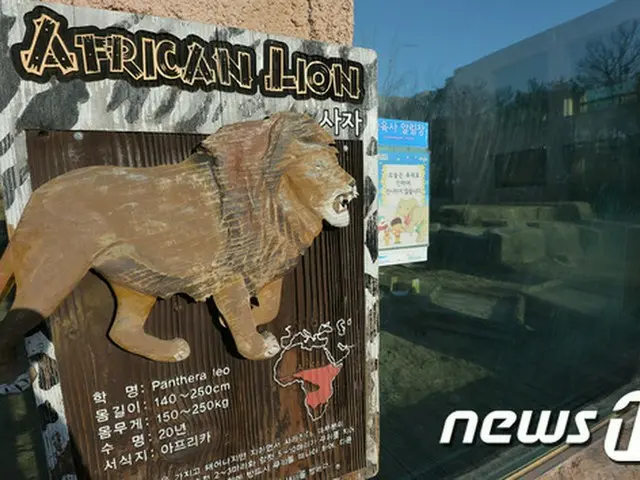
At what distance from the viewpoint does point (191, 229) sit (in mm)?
952

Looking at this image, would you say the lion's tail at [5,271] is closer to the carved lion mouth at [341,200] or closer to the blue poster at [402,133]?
the carved lion mouth at [341,200]

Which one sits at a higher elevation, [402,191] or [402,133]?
[402,133]

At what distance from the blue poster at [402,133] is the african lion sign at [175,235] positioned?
0.44m

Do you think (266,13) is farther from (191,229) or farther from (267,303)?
(267,303)

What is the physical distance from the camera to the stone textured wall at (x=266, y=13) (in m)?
1.00

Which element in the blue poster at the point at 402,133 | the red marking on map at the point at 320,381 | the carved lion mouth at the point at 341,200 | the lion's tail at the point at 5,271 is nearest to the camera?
the lion's tail at the point at 5,271

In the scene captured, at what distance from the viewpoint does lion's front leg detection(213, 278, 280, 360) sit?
3.34 feet

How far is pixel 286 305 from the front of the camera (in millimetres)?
1163

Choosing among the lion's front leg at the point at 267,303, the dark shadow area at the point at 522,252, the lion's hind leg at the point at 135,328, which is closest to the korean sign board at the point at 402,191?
the dark shadow area at the point at 522,252

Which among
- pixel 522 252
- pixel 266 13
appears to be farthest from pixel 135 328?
pixel 522 252

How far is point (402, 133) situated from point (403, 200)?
0.93 feet

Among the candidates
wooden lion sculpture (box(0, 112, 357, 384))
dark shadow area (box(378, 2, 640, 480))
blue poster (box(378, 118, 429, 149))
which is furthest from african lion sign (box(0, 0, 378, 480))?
dark shadow area (box(378, 2, 640, 480))

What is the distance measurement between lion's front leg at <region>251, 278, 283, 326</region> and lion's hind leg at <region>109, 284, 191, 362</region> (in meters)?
0.23

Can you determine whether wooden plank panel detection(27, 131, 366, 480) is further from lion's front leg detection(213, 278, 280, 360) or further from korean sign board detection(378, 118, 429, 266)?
korean sign board detection(378, 118, 429, 266)
